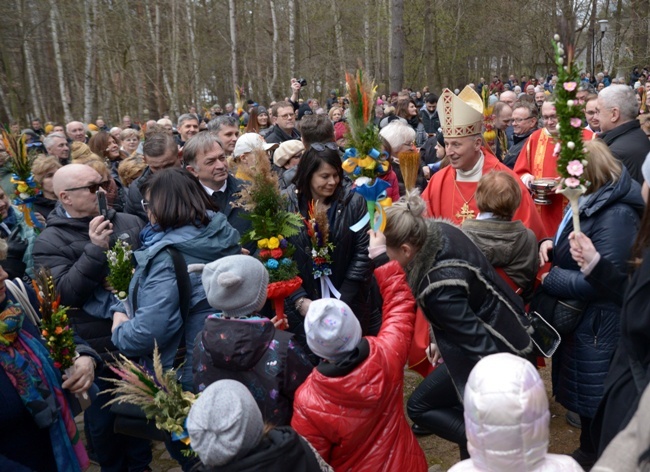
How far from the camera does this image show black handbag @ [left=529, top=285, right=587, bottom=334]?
11.8 ft

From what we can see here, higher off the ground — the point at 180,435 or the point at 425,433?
the point at 180,435

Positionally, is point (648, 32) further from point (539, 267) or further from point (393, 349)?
point (393, 349)

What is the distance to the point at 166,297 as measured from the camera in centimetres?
320

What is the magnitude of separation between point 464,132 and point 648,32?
20855 millimetres

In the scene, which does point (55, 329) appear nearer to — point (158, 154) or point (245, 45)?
point (158, 154)

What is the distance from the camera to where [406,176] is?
443 centimetres

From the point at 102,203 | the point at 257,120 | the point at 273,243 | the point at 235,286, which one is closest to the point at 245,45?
the point at 257,120

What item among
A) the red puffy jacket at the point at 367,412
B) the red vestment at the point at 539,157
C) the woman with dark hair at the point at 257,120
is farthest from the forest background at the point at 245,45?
the red puffy jacket at the point at 367,412

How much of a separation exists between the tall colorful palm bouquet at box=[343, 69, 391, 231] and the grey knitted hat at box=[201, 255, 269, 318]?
0.62 m

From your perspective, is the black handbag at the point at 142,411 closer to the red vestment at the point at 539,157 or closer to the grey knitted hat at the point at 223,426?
the grey knitted hat at the point at 223,426

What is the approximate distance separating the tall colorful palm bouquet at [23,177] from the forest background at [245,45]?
566 inches

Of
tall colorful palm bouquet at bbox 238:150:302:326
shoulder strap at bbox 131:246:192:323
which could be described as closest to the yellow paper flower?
tall colorful palm bouquet at bbox 238:150:302:326

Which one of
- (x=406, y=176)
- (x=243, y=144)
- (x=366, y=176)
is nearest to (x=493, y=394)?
(x=366, y=176)

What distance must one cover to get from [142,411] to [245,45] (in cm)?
3689
